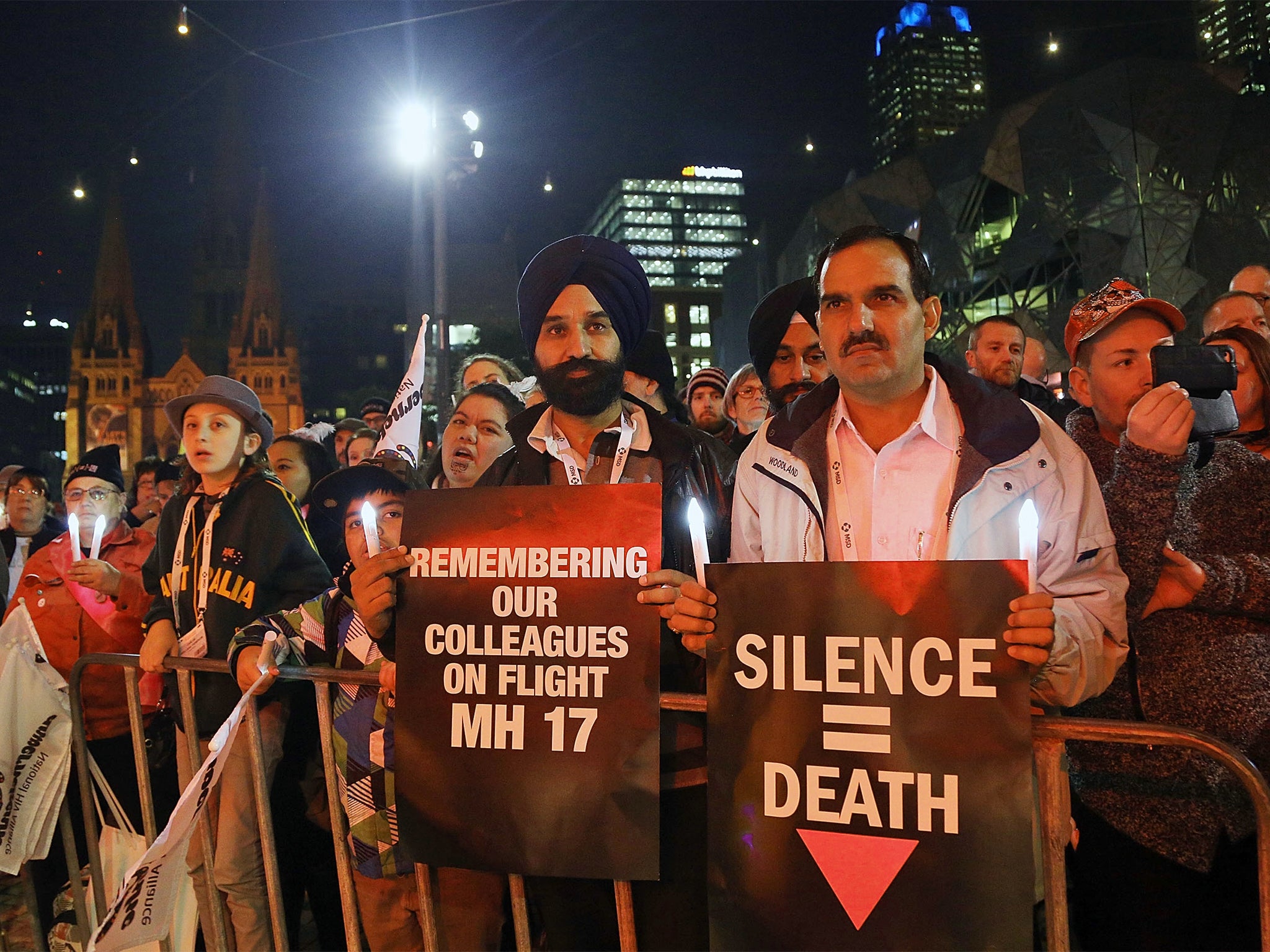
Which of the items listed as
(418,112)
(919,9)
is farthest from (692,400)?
(919,9)

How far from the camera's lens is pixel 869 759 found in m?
1.91

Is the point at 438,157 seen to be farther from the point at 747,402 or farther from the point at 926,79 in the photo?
the point at 926,79

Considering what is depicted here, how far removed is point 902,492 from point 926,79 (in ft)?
472

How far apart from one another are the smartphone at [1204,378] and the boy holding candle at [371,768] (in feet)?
6.99

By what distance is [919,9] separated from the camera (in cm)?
10206

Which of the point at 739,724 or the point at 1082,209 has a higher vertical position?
the point at 1082,209

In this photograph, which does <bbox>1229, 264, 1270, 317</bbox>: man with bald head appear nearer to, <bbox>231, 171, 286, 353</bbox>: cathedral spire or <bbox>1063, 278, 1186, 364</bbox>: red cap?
<bbox>1063, 278, 1186, 364</bbox>: red cap

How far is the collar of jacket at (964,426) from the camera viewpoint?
216cm

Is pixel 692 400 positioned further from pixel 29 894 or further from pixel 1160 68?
pixel 1160 68

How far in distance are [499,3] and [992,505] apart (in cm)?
1339

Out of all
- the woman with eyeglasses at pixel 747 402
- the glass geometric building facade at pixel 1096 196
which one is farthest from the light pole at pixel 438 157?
the glass geometric building facade at pixel 1096 196

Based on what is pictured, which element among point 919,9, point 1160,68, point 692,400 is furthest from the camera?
point 919,9

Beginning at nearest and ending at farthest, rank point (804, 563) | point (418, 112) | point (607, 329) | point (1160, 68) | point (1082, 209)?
point (804, 563) → point (607, 329) → point (418, 112) → point (1160, 68) → point (1082, 209)

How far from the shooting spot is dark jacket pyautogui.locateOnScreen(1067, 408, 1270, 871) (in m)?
2.29
